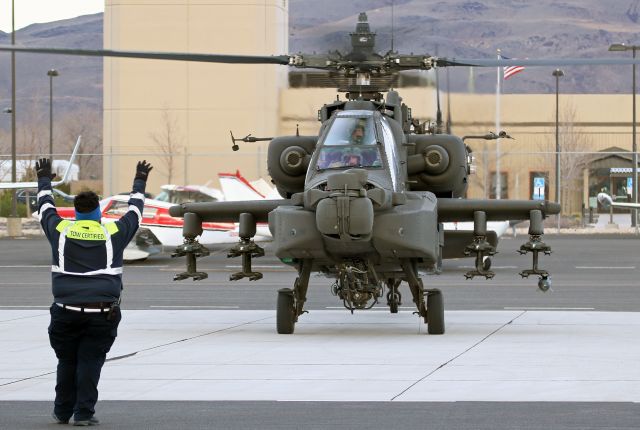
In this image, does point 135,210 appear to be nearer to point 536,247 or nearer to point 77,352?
point 77,352

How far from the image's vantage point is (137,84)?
66.7 m

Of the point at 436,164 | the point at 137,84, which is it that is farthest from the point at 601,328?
the point at 137,84

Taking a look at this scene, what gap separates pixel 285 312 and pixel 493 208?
310 centimetres

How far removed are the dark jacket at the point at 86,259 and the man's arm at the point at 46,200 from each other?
1 centimetres

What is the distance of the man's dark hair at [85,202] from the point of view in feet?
39.9

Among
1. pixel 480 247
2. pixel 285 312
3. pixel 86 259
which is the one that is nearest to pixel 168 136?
pixel 285 312

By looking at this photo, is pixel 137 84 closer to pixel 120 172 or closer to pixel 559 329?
pixel 120 172

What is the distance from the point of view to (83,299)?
1188cm

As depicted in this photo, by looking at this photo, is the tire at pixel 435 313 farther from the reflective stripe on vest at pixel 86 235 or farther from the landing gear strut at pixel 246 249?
the reflective stripe on vest at pixel 86 235

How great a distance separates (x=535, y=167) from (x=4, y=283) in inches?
1622

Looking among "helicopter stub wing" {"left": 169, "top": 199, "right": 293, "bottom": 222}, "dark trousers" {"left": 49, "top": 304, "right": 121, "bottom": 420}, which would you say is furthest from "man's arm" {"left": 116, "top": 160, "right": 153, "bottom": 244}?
"helicopter stub wing" {"left": 169, "top": 199, "right": 293, "bottom": 222}

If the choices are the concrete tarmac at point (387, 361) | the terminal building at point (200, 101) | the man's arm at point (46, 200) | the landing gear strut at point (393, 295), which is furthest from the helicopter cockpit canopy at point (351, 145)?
the terminal building at point (200, 101)

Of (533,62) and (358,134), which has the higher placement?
(533,62)

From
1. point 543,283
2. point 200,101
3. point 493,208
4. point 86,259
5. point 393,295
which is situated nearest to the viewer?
point 86,259
